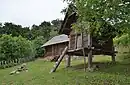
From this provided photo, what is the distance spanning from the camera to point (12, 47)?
4688 centimetres

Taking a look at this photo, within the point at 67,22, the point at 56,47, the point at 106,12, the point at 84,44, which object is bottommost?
the point at 84,44

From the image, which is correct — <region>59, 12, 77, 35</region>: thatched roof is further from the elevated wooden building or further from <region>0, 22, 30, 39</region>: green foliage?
<region>0, 22, 30, 39</region>: green foliage

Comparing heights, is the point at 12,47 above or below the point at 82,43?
above

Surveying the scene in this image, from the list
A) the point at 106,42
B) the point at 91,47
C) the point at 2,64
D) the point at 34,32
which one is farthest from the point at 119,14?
the point at 34,32

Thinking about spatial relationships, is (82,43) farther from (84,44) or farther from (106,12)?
(106,12)

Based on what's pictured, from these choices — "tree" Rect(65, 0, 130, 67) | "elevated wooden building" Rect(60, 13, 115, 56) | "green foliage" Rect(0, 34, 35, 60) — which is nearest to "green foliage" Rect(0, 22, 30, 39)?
"green foliage" Rect(0, 34, 35, 60)

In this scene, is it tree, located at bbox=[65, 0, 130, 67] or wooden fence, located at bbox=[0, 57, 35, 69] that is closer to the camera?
tree, located at bbox=[65, 0, 130, 67]

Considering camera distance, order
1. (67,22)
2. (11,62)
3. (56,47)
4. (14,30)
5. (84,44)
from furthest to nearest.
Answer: (14,30) < (56,47) < (11,62) < (67,22) < (84,44)

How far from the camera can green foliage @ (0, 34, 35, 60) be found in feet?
152

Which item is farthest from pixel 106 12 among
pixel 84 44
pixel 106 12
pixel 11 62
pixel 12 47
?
pixel 12 47

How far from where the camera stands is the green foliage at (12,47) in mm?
46250

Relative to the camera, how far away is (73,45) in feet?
90.4

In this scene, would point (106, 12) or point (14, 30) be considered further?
point (14, 30)

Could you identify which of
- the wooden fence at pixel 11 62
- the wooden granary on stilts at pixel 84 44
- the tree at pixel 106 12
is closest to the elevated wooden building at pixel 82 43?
the wooden granary on stilts at pixel 84 44
